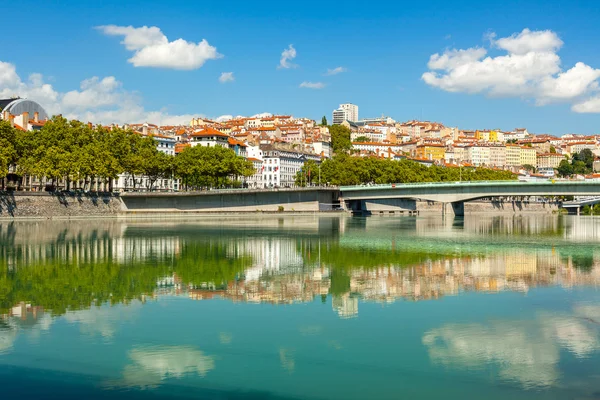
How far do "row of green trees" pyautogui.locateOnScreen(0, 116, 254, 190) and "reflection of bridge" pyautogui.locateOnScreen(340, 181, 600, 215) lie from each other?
771 inches

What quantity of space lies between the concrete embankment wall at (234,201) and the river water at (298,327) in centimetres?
5125

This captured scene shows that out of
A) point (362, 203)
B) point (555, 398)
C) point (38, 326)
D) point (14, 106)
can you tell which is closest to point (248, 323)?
point (38, 326)

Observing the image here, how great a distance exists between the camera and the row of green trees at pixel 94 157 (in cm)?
7288

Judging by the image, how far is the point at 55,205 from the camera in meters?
74.7

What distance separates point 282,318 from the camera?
20141 millimetres

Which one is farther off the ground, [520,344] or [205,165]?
[205,165]

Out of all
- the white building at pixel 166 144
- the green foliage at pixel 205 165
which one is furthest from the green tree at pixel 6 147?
the white building at pixel 166 144

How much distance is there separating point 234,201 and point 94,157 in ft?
72.6

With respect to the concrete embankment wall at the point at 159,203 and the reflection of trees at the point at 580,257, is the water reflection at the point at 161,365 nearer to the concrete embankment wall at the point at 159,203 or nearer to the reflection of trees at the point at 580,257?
the reflection of trees at the point at 580,257

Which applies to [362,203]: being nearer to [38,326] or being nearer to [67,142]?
[67,142]

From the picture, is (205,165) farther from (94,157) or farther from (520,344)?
(520,344)

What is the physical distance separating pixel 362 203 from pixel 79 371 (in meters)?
102

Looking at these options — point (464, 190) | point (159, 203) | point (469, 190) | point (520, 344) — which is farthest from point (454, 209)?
point (520, 344)

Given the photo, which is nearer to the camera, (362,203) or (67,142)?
(67,142)
